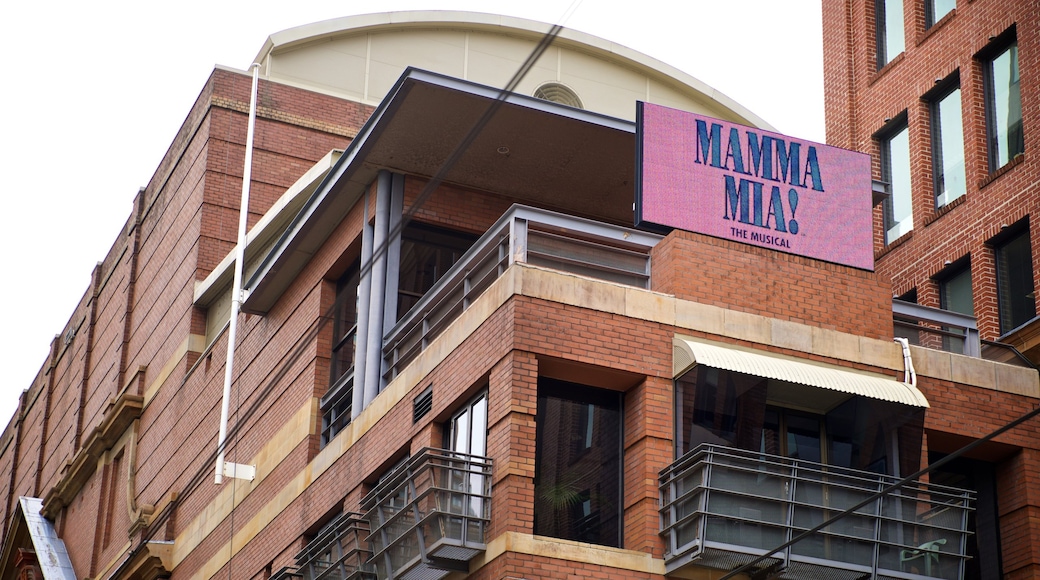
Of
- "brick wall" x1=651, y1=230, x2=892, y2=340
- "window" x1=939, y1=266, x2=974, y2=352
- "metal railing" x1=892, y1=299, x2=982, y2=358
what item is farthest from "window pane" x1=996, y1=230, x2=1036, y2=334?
"brick wall" x1=651, y1=230, x2=892, y2=340

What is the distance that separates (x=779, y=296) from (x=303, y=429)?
9375 millimetres

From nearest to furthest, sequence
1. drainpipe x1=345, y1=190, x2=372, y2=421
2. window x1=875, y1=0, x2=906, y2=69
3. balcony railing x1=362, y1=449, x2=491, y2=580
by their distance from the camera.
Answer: balcony railing x1=362, y1=449, x2=491, y2=580 < drainpipe x1=345, y1=190, x2=372, y2=421 < window x1=875, y1=0, x2=906, y2=69

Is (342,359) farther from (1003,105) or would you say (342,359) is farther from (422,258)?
(1003,105)

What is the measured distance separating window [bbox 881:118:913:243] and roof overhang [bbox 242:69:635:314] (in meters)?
8.83

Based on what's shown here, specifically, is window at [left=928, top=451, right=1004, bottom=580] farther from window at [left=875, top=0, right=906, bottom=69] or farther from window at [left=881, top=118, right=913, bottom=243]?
window at [left=875, top=0, right=906, bottom=69]

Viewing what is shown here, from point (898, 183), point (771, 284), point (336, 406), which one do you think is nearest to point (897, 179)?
point (898, 183)

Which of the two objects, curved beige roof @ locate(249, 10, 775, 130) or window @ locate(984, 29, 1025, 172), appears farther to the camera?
curved beige roof @ locate(249, 10, 775, 130)

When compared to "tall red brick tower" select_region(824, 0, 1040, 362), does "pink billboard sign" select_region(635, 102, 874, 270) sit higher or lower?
lower

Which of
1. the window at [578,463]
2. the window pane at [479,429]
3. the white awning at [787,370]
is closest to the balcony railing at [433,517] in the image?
the window pane at [479,429]

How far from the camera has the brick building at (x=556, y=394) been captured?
19422mm

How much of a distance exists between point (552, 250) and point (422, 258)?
14.5 feet

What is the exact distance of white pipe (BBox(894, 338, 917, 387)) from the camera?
21641mm

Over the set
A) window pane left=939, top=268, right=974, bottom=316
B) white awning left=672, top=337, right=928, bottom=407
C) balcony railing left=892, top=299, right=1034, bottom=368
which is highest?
window pane left=939, top=268, right=974, bottom=316

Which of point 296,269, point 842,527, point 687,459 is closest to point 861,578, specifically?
point 842,527
